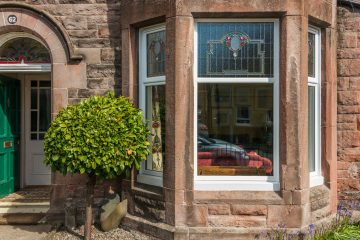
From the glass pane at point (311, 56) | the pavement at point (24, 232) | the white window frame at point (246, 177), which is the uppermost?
the glass pane at point (311, 56)

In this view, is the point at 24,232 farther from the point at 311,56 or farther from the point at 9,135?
the point at 311,56

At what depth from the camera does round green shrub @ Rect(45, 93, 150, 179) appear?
240 inches

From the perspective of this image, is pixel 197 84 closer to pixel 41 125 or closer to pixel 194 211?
pixel 194 211

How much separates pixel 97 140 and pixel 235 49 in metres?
2.30

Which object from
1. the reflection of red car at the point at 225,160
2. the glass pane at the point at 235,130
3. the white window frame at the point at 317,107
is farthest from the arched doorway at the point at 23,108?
the white window frame at the point at 317,107

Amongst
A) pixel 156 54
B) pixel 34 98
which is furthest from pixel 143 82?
pixel 34 98

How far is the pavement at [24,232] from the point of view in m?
6.93

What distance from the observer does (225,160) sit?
657 centimetres

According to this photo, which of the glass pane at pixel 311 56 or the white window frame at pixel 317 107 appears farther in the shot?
the white window frame at pixel 317 107

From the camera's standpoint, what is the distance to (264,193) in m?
6.26

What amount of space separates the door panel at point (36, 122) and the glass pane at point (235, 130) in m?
4.42

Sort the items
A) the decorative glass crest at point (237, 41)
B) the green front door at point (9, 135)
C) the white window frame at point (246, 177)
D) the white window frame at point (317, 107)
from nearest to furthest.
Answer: the white window frame at point (246, 177), the decorative glass crest at point (237, 41), the white window frame at point (317, 107), the green front door at point (9, 135)

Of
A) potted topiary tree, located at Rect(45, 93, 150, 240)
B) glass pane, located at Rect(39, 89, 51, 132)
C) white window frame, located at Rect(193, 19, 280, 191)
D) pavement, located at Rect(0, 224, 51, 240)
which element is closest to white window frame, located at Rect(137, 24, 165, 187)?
A: potted topiary tree, located at Rect(45, 93, 150, 240)

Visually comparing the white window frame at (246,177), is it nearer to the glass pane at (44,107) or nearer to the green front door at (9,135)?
the green front door at (9,135)
